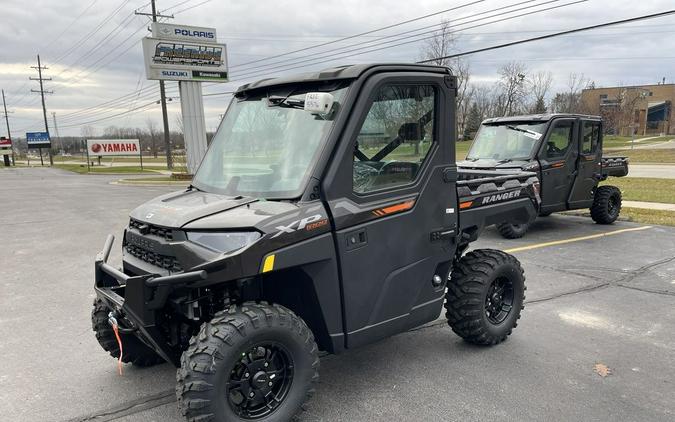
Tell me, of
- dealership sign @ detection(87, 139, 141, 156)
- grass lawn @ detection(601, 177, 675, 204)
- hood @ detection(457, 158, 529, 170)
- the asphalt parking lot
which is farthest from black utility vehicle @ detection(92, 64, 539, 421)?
dealership sign @ detection(87, 139, 141, 156)

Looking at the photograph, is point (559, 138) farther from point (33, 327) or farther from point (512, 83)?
point (512, 83)

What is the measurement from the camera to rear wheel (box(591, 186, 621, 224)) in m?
10.1

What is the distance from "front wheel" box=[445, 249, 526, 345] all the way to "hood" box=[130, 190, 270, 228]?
6.71 ft

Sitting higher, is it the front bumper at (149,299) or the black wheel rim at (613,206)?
the front bumper at (149,299)

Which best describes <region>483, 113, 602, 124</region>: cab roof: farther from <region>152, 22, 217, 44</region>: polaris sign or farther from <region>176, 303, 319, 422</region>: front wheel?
<region>152, 22, 217, 44</region>: polaris sign

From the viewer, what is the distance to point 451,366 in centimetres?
393

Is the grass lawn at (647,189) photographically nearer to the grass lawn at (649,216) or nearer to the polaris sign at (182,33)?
the grass lawn at (649,216)

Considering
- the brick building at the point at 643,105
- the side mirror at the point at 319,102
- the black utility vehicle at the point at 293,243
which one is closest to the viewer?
the black utility vehicle at the point at 293,243

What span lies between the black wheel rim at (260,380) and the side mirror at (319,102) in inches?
58.0

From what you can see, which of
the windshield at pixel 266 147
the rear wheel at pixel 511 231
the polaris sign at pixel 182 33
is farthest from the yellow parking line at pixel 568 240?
the polaris sign at pixel 182 33

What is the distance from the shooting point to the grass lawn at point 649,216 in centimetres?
1028

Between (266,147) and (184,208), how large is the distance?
715 millimetres

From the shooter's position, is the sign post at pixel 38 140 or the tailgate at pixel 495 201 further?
the sign post at pixel 38 140

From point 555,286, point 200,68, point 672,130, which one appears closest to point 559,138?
point 555,286
